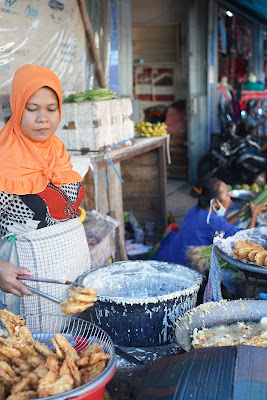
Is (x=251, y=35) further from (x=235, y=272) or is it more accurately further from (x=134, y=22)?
(x=235, y=272)

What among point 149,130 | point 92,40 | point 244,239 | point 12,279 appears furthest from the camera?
point 149,130

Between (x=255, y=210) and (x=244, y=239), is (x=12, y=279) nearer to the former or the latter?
(x=244, y=239)

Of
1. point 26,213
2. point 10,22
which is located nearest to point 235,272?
point 26,213

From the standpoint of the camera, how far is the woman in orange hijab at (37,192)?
97.9 inches

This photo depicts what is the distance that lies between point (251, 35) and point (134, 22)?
4342mm

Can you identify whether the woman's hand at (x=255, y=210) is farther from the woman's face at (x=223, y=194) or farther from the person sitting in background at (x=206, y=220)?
the woman's face at (x=223, y=194)

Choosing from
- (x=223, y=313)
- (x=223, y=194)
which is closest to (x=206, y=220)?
(x=223, y=194)

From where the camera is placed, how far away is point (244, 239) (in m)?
3.07

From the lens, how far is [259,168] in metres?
9.09

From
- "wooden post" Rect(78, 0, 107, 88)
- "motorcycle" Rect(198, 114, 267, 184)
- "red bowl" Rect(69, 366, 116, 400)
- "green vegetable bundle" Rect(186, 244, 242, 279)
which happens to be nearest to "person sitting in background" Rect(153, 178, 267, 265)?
"green vegetable bundle" Rect(186, 244, 242, 279)

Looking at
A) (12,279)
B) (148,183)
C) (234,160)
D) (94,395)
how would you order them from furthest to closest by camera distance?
(234,160) < (148,183) < (12,279) < (94,395)

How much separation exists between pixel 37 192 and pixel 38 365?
105cm

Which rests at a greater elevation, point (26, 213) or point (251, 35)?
point (251, 35)

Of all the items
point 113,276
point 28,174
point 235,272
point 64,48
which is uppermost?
point 64,48
